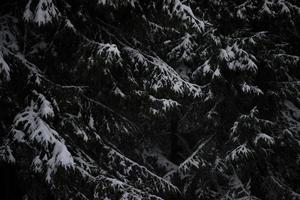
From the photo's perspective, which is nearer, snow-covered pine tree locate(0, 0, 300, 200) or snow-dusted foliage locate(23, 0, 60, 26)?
snow-dusted foliage locate(23, 0, 60, 26)

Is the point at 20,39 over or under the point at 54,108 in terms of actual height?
over

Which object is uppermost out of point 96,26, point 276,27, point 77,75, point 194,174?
point 276,27

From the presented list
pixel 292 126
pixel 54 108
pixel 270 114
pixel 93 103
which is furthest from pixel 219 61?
pixel 54 108

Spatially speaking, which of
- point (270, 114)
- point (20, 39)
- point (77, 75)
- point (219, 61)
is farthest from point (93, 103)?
point (270, 114)

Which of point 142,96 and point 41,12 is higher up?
point 41,12

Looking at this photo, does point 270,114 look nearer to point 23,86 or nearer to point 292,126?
point 292,126

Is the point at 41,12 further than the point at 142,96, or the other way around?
the point at 142,96

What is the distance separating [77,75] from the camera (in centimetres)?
852

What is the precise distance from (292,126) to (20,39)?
8.01 meters

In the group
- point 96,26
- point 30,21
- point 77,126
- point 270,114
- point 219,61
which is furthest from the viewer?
point 270,114

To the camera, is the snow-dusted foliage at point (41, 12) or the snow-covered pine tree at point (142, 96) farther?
the snow-covered pine tree at point (142, 96)

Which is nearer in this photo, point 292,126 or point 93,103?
point 93,103

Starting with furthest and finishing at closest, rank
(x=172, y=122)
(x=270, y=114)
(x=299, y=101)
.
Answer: (x=172, y=122), (x=299, y=101), (x=270, y=114)

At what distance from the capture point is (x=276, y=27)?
12.5 metres
